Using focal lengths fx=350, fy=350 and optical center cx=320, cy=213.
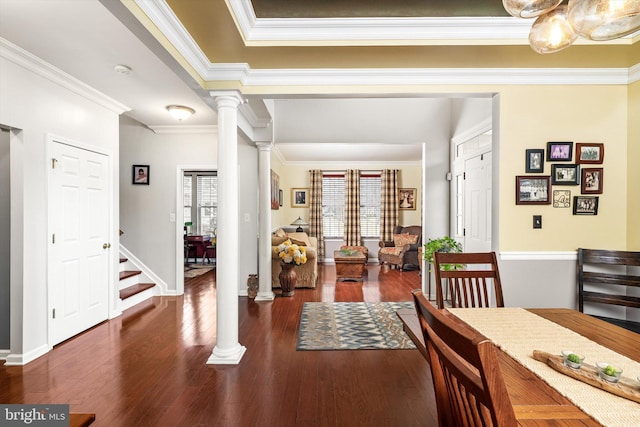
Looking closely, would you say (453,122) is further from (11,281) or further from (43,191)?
(11,281)

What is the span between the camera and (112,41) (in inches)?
100

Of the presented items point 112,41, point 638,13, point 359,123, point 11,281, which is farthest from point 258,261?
point 638,13

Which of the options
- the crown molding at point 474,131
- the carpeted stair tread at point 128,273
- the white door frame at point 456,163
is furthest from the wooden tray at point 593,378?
the carpeted stair tread at point 128,273

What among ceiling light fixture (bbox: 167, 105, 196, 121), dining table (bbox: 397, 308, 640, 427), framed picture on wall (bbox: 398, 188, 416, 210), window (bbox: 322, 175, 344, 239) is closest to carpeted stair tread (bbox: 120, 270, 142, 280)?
ceiling light fixture (bbox: 167, 105, 196, 121)

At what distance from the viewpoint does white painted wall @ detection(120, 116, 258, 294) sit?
5191 millimetres

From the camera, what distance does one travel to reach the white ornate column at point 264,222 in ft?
16.5

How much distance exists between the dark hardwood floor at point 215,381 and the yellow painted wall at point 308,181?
519cm

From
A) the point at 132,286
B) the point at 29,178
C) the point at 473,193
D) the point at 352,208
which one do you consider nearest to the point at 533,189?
the point at 473,193

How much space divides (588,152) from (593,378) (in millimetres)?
2432

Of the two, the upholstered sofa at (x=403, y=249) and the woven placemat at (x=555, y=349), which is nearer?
the woven placemat at (x=555, y=349)

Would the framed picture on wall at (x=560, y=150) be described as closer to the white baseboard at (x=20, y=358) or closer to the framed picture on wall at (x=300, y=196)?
the white baseboard at (x=20, y=358)

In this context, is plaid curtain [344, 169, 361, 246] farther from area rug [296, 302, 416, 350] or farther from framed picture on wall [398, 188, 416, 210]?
area rug [296, 302, 416, 350]

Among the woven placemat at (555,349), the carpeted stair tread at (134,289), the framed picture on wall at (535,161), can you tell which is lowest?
the carpeted stair tread at (134,289)

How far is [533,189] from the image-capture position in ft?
9.29
